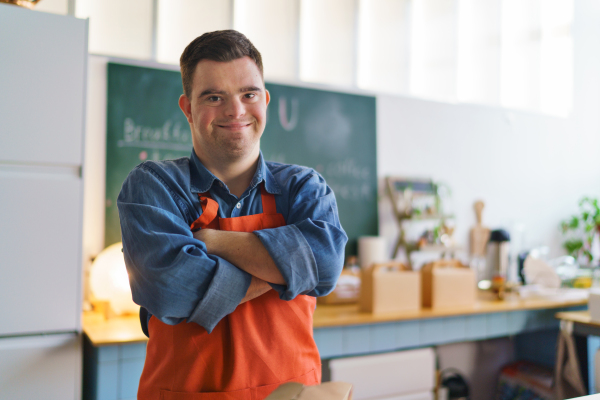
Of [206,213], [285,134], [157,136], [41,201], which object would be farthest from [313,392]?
[285,134]

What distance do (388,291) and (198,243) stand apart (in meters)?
1.46

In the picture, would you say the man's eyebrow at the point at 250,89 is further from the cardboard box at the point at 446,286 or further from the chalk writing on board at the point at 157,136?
the cardboard box at the point at 446,286

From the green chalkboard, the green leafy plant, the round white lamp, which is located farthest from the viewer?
the green leafy plant

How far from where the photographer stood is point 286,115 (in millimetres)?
2732

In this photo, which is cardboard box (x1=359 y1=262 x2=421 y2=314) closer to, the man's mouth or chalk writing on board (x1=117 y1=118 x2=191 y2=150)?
chalk writing on board (x1=117 y1=118 x2=191 y2=150)

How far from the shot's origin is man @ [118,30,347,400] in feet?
3.12

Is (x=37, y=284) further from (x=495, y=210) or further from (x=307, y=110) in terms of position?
(x=495, y=210)

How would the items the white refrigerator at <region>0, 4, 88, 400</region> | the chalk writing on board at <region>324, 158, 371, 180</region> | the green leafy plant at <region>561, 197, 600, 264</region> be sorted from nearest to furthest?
the white refrigerator at <region>0, 4, 88, 400</region> → the chalk writing on board at <region>324, 158, 371, 180</region> → the green leafy plant at <region>561, 197, 600, 264</region>

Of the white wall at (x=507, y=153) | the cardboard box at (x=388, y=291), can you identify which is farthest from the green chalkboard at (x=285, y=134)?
the cardboard box at (x=388, y=291)

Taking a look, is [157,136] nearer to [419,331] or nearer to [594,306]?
[419,331]

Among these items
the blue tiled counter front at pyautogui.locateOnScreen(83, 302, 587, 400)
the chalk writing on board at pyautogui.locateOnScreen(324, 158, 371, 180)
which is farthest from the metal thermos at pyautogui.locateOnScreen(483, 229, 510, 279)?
the chalk writing on board at pyautogui.locateOnScreen(324, 158, 371, 180)

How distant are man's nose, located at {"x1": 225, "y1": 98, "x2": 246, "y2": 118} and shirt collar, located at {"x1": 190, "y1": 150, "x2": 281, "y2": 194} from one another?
151mm

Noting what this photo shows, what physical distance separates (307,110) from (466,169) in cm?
130

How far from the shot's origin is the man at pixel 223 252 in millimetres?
952
